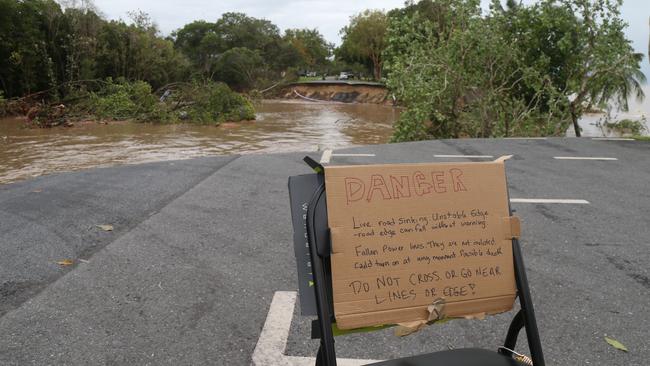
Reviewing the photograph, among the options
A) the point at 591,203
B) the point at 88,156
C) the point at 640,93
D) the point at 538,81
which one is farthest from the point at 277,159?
the point at 640,93

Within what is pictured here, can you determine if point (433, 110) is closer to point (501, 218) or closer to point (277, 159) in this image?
point (277, 159)

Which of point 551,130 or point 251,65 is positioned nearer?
point 551,130

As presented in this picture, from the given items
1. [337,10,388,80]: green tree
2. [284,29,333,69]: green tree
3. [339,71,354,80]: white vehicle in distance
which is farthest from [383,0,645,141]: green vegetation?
[284,29,333,69]: green tree

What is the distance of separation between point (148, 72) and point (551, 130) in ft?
83.5

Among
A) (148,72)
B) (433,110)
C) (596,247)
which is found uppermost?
(148,72)

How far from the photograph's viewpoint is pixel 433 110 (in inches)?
520

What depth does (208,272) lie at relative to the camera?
11.9 feet

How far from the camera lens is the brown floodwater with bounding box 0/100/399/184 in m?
12.8

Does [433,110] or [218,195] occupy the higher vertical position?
[433,110]

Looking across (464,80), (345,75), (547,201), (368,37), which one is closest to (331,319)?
(547,201)

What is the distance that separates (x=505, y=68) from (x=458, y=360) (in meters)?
13.1

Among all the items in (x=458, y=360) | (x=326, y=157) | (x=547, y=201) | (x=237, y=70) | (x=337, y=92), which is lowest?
(x=547, y=201)

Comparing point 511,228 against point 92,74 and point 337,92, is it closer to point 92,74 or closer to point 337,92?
point 92,74

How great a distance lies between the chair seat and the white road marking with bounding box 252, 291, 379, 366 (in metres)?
0.95
